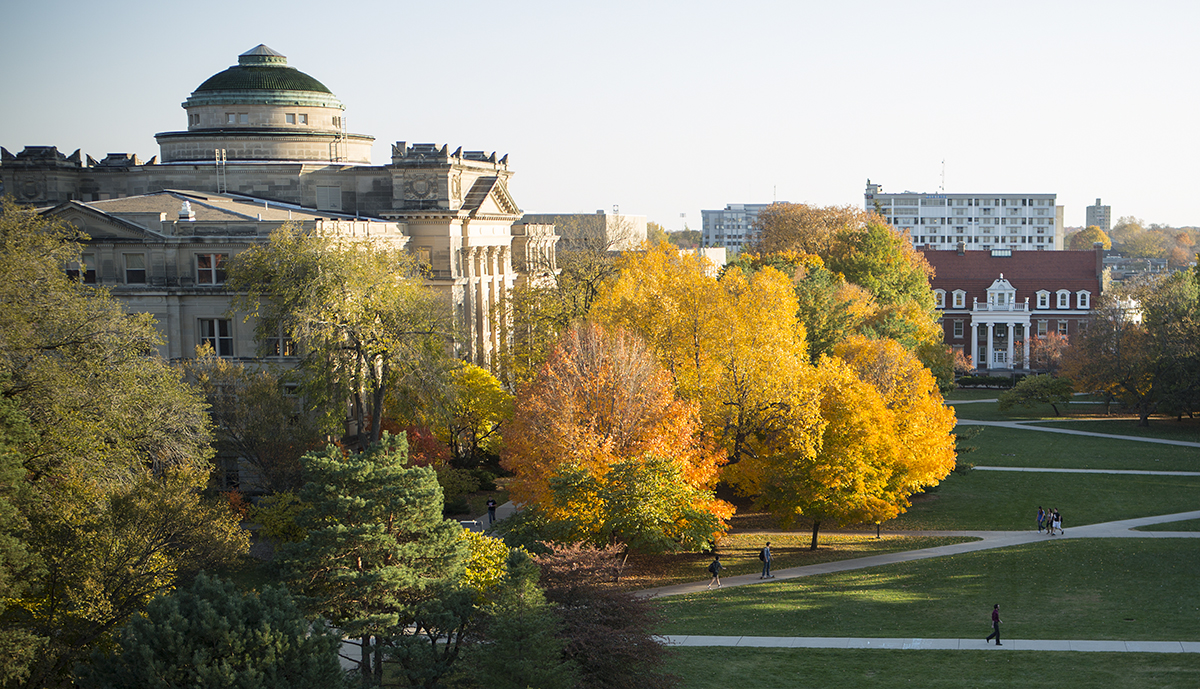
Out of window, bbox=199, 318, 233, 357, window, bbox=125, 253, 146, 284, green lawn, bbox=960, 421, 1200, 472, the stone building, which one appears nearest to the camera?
window, bbox=199, 318, 233, 357

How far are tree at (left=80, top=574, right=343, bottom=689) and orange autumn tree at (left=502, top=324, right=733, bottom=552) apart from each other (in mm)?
14491

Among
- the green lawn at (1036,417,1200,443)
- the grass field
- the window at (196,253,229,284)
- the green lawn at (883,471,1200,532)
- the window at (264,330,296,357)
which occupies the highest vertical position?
the window at (196,253,229,284)

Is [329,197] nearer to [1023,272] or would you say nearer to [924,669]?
[924,669]

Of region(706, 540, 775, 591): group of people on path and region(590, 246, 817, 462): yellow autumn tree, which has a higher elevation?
region(590, 246, 817, 462): yellow autumn tree

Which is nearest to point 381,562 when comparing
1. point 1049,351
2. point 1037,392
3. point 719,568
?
point 719,568

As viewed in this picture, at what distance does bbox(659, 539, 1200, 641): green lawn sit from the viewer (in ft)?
104

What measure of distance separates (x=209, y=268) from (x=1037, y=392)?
56.0 metres

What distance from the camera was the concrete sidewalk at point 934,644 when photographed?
96.3ft

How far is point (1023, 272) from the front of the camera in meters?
106

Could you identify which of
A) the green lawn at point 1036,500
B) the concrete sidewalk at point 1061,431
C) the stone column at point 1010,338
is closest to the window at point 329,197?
the green lawn at point 1036,500

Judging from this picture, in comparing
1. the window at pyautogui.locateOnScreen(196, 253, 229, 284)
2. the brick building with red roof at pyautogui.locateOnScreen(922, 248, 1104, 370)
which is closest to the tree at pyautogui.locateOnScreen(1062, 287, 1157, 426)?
the brick building with red roof at pyautogui.locateOnScreen(922, 248, 1104, 370)

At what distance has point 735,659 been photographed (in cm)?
2939

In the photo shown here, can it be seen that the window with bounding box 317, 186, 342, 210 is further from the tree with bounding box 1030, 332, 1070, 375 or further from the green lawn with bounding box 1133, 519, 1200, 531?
the tree with bounding box 1030, 332, 1070, 375

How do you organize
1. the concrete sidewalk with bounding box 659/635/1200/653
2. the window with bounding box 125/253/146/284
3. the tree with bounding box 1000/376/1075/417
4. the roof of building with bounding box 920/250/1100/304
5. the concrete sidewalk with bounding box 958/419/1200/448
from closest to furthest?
the concrete sidewalk with bounding box 659/635/1200/653 → the window with bounding box 125/253/146/284 → the concrete sidewalk with bounding box 958/419/1200/448 → the tree with bounding box 1000/376/1075/417 → the roof of building with bounding box 920/250/1100/304
